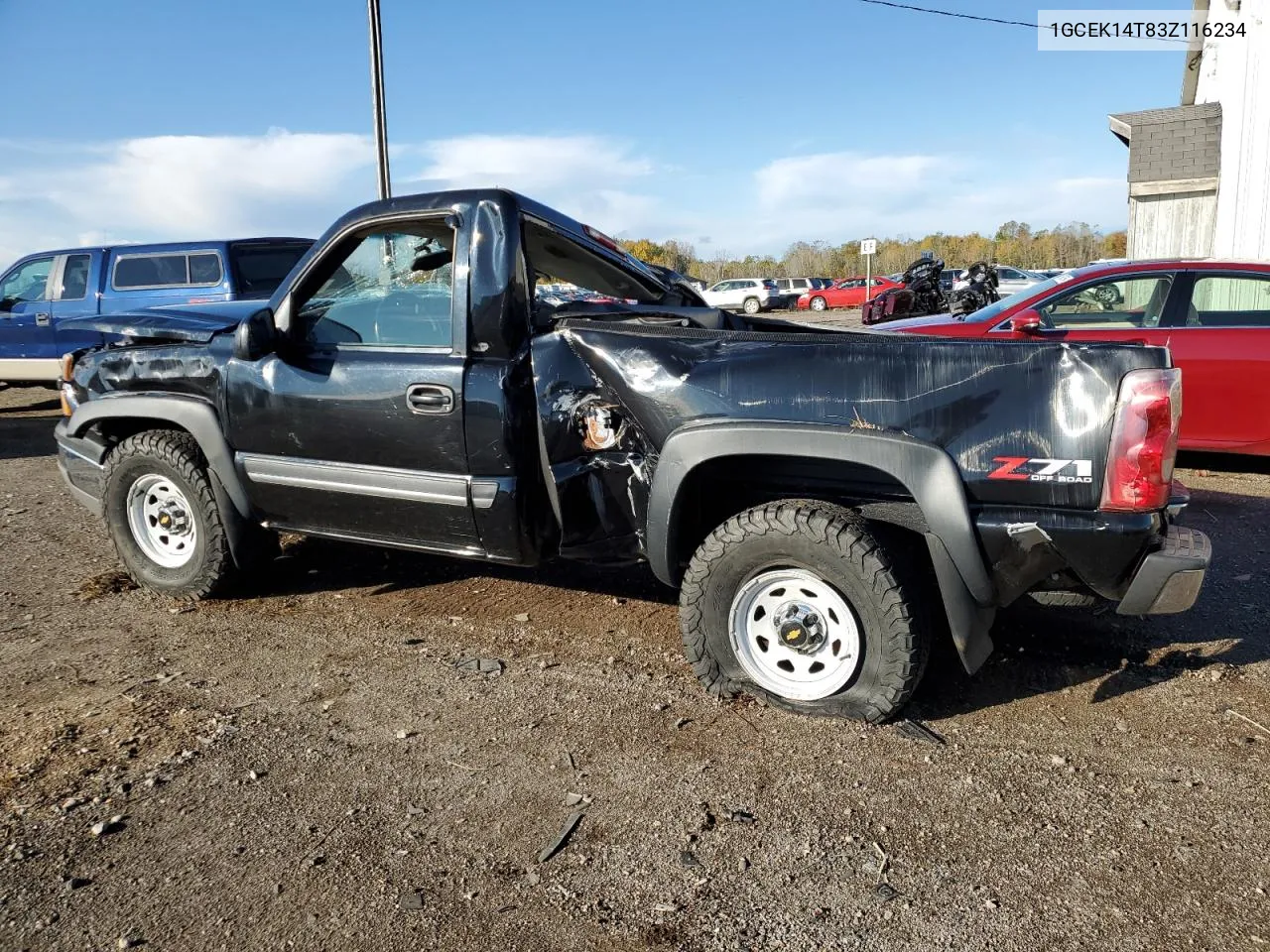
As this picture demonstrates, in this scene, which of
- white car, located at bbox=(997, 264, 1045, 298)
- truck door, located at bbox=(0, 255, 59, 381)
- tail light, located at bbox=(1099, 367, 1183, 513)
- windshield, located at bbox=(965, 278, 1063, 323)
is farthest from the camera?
white car, located at bbox=(997, 264, 1045, 298)

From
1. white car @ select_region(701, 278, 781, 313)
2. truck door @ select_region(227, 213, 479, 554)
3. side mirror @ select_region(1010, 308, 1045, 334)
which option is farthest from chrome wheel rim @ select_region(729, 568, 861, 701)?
white car @ select_region(701, 278, 781, 313)

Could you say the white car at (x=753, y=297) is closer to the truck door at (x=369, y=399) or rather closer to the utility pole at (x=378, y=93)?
the utility pole at (x=378, y=93)

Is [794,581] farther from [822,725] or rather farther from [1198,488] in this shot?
[1198,488]

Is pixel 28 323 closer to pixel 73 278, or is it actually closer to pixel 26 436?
pixel 73 278

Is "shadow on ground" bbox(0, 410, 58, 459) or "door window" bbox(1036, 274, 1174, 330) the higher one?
"door window" bbox(1036, 274, 1174, 330)

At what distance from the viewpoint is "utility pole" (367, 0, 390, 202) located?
13.8 m

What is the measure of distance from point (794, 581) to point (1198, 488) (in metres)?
4.83

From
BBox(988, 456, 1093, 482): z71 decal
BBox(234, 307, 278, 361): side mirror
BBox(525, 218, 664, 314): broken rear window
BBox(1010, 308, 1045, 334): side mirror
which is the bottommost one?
BBox(988, 456, 1093, 482): z71 decal

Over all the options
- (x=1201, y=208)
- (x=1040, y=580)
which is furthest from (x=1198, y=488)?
(x=1201, y=208)

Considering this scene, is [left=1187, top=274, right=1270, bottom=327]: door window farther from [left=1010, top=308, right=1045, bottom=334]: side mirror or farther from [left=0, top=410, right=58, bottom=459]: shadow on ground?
[left=0, top=410, right=58, bottom=459]: shadow on ground

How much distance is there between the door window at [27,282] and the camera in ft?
37.9

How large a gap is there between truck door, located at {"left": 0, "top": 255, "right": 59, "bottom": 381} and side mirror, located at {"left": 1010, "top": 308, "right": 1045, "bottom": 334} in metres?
10.4

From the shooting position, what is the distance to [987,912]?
97.3 inches

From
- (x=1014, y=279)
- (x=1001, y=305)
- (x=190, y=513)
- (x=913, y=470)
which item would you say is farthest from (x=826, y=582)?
(x=1014, y=279)
